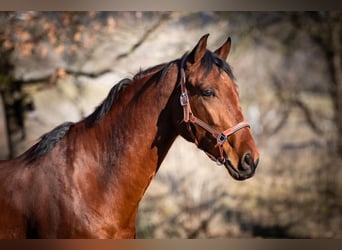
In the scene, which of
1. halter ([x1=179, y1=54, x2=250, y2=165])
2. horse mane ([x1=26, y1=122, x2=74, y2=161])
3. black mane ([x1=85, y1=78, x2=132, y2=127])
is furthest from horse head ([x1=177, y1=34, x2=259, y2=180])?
horse mane ([x1=26, y1=122, x2=74, y2=161])

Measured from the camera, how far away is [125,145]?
231 centimetres

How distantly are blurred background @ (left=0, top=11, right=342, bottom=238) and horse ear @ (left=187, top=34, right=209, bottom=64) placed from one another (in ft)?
2.76

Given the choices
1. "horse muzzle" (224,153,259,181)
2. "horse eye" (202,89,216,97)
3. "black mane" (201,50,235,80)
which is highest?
"black mane" (201,50,235,80)

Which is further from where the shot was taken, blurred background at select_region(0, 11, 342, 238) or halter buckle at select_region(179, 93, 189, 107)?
blurred background at select_region(0, 11, 342, 238)

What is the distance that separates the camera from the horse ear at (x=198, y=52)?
2289mm

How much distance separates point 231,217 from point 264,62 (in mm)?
1182

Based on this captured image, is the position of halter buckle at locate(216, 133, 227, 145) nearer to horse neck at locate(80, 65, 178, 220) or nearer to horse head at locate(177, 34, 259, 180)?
horse head at locate(177, 34, 259, 180)

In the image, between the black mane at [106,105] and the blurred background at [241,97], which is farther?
the blurred background at [241,97]

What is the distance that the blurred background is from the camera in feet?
10.3

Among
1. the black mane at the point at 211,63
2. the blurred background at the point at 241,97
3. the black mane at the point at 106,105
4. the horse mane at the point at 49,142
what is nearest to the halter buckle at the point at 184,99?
the black mane at the point at 211,63

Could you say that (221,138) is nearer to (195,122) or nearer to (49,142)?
(195,122)

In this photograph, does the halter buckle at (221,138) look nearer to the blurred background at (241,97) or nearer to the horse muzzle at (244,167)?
the horse muzzle at (244,167)

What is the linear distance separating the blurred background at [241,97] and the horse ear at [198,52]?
84cm

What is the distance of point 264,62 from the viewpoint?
3205mm
